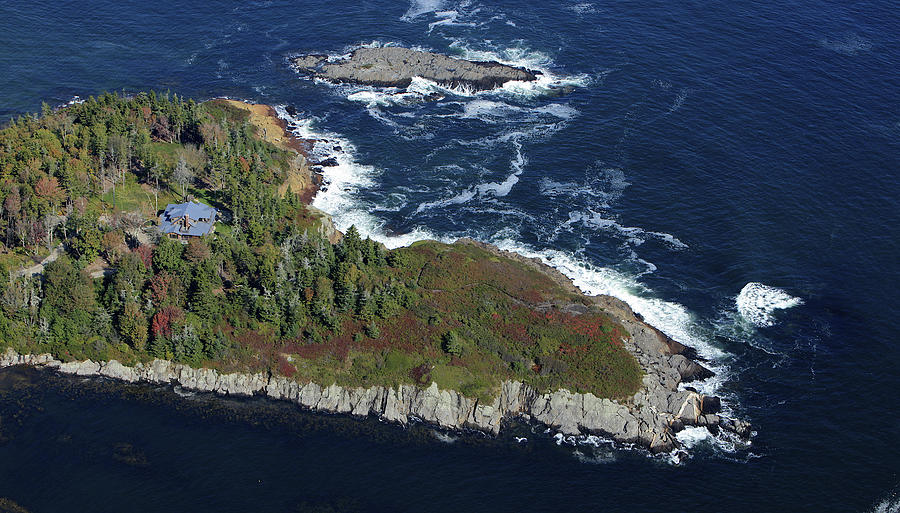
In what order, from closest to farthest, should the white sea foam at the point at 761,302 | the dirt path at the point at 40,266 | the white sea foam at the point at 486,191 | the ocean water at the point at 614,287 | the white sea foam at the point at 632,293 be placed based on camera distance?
the ocean water at the point at 614,287 < the white sea foam at the point at 632,293 < the dirt path at the point at 40,266 < the white sea foam at the point at 761,302 < the white sea foam at the point at 486,191

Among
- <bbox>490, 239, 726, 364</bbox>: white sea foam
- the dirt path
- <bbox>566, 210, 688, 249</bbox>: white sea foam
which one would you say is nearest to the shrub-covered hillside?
the dirt path

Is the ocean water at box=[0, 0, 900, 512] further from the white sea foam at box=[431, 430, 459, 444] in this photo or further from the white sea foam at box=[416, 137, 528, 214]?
the white sea foam at box=[416, 137, 528, 214]

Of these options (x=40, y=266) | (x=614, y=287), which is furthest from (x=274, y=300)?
(x=614, y=287)

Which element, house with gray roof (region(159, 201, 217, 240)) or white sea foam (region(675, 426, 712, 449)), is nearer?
white sea foam (region(675, 426, 712, 449))

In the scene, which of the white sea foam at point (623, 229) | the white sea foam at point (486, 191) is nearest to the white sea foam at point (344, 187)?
the white sea foam at point (486, 191)

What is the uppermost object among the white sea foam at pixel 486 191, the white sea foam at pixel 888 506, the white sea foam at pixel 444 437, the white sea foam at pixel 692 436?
the white sea foam at pixel 486 191

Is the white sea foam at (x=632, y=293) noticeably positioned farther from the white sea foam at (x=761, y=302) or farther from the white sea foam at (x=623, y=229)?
the white sea foam at (x=623, y=229)

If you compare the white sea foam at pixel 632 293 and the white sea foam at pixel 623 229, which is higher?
the white sea foam at pixel 623 229
